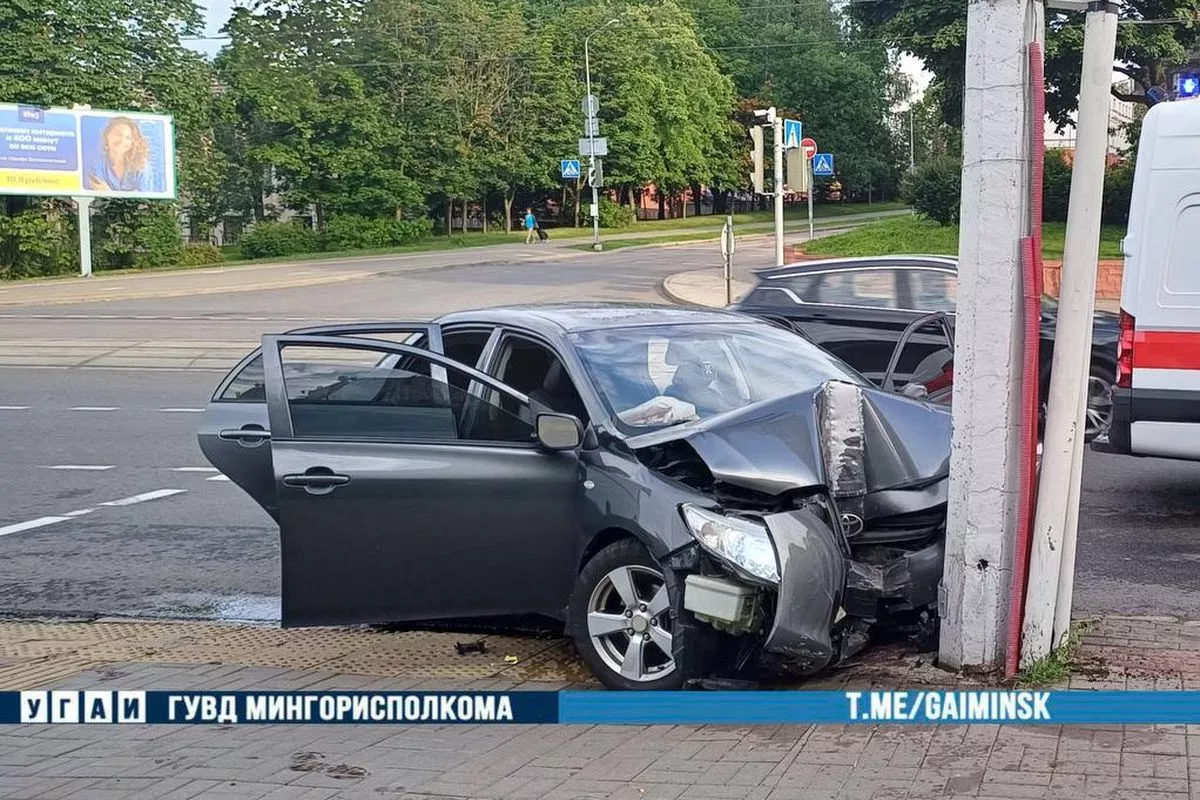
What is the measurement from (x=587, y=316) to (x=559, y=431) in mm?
1251

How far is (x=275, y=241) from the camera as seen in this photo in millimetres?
57469

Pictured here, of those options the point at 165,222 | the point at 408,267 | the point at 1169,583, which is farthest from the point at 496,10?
the point at 1169,583

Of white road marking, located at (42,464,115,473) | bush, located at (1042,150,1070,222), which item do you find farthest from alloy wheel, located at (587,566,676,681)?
bush, located at (1042,150,1070,222)

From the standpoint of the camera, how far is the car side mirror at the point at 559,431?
5332 mm

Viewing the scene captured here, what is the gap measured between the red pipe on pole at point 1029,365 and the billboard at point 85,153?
43557mm

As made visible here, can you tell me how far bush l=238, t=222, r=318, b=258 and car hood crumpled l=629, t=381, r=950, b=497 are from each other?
178ft

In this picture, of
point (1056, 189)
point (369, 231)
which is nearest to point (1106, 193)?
point (1056, 189)

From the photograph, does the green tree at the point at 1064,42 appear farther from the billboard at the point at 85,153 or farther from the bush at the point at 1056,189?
the billboard at the point at 85,153

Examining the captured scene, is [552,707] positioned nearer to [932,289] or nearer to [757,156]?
[932,289]

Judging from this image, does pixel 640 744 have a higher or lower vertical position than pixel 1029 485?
lower

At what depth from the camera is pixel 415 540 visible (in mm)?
5656

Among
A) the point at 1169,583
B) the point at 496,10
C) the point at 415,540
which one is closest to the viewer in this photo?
the point at 415,540

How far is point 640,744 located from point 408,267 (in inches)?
→ 1540

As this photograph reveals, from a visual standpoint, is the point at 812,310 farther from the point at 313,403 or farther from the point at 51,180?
the point at 51,180
